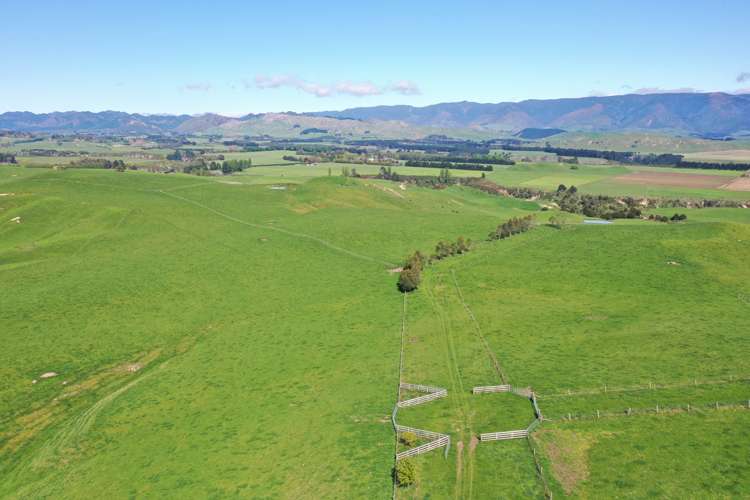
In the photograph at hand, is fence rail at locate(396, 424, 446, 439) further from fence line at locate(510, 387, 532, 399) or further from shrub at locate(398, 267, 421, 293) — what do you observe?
shrub at locate(398, 267, 421, 293)

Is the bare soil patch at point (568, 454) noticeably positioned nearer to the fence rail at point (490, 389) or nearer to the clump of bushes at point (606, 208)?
the fence rail at point (490, 389)

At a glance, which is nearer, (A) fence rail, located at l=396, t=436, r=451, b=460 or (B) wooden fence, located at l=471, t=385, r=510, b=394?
(A) fence rail, located at l=396, t=436, r=451, b=460

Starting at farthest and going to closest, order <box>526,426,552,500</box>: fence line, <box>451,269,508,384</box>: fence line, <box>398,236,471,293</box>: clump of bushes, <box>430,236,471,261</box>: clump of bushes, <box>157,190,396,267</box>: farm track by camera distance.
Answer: <box>157,190,396,267</box>: farm track → <box>430,236,471,261</box>: clump of bushes → <box>398,236,471,293</box>: clump of bushes → <box>451,269,508,384</box>: fence line → <box>526,426,552,500</box>: fence line

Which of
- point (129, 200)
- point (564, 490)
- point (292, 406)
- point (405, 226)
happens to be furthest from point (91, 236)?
point (564, 490)

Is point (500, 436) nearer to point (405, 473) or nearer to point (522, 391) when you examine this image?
point (522, 391)

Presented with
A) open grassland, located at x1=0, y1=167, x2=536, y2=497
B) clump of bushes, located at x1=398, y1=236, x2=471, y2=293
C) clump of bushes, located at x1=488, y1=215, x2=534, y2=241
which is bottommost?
open grassland, located at x1=0, y1=167, x2=536, y2=497

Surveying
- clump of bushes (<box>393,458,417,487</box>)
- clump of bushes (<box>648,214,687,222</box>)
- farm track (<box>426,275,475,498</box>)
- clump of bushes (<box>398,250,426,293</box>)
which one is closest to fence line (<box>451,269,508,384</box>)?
farm track (<box>426,275,475,498</box>)

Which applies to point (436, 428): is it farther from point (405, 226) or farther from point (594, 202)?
point (594, 202)
